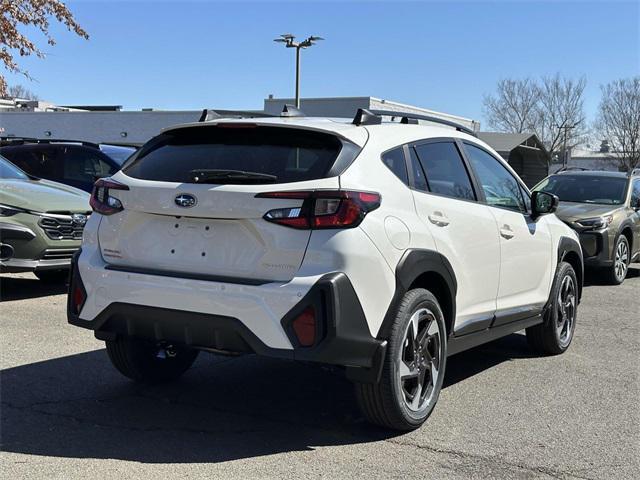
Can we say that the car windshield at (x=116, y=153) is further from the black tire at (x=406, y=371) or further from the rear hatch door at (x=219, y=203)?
the black tire at (x=406, y=371)

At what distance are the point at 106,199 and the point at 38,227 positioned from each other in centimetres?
360

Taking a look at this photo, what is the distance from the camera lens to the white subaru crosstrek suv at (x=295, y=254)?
366 cm

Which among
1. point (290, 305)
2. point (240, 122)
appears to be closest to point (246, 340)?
point (290, 305)

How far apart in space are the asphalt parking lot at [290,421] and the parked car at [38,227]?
4.19 feet

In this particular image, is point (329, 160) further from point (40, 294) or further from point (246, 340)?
point (40, 294)

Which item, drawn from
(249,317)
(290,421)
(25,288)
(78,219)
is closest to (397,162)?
(249,317)

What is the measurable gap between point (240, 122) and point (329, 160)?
660 mm

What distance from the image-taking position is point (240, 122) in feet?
13.8

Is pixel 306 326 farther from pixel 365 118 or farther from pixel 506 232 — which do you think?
pixel 506 232

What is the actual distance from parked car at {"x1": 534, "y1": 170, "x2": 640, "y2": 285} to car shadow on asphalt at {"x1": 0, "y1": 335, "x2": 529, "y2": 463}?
5.50 metres

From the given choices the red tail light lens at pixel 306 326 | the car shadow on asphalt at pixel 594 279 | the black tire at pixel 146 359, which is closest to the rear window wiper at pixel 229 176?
the red tail light lens at pixel 306 326

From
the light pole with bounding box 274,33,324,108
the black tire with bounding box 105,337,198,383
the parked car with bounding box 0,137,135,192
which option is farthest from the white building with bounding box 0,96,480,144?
the black tire with bounding box 105,337,198,383

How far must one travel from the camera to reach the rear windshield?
388cm

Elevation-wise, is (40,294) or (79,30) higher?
(79,30)
